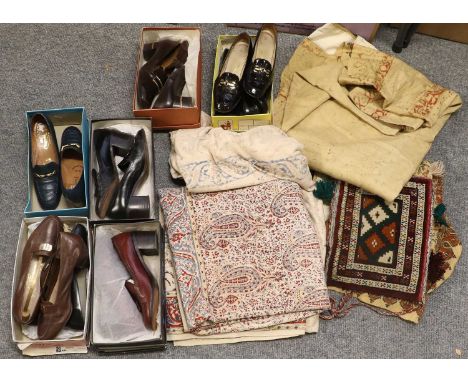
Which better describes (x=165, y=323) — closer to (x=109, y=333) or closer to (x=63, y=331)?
(x=109, y=333)

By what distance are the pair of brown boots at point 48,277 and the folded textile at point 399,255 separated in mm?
747

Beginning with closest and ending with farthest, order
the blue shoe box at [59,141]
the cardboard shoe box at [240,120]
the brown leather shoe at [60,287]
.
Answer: the brown leather shoe at [60,287], the blue shoe box at [59,141], the cardboard shoe box at [240,120]

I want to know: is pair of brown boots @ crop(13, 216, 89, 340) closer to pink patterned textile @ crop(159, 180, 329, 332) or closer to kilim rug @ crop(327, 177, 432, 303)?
pink patterned textile @ crop(159, 180, 329, 332)

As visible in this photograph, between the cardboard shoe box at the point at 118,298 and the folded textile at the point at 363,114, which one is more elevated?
the folded textile at the point at 363,114

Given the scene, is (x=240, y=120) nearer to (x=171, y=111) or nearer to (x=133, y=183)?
(x=171, y=111)

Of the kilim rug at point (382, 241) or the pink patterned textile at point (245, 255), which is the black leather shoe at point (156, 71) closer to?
the pink patterned textile at point (245, 255)

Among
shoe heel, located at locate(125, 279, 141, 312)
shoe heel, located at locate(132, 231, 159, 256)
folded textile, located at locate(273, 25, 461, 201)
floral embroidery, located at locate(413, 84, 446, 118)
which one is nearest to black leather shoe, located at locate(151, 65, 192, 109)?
folded textile, located at locate(273, 25, 461, 201)

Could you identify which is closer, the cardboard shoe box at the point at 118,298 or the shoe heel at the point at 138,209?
the cardboard shoe box at the point at 118,298

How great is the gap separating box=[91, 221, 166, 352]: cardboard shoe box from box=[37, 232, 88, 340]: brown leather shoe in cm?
7

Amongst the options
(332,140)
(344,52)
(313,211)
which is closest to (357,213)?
(313,211)

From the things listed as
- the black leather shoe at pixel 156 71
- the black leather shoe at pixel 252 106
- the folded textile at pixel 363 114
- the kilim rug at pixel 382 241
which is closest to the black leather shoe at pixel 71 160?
the black leather shoe at pixel 156 71

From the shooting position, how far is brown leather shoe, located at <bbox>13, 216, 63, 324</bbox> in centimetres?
146

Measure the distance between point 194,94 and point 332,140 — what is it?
0.49 metres

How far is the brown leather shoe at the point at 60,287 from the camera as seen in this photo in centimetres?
146
